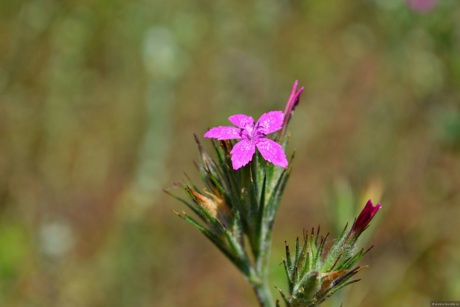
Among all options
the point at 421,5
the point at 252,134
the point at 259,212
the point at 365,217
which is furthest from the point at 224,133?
the point at 421,5

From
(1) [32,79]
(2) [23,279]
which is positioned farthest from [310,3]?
(2) [23,279]

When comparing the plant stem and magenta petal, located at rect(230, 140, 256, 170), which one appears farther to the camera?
the plant stem

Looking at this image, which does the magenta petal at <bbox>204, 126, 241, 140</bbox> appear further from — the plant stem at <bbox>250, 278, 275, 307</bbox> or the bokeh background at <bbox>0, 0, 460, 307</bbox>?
the bokeh background at <bbox>0, 0, 460, 307</bbox>

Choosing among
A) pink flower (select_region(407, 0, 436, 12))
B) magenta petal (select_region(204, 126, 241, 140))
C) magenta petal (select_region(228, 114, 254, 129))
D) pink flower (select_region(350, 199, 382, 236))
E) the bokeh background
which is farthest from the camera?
pink flower (select_region(407, 0, 436, 12))

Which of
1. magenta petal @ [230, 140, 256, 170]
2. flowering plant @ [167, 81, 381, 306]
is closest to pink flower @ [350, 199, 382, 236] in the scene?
flowering plant @ [167, 81, 381, 306]

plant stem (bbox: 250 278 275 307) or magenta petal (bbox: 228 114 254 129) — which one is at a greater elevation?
magenta petal (bbox: 228 114 254 129)

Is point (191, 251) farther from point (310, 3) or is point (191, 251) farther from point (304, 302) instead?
point (310, 3)

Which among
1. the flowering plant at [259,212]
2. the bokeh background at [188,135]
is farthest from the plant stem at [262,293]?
the bokeh background at [188,135]
